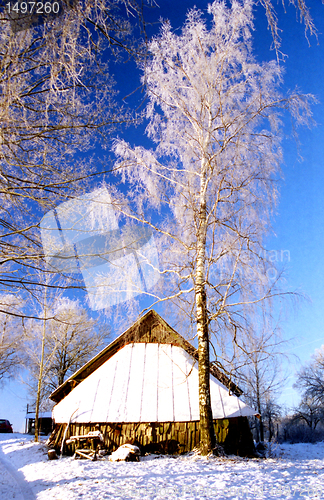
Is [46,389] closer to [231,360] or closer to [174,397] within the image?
[174,397]

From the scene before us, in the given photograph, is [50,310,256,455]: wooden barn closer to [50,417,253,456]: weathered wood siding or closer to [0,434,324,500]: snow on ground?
[50,417,253,456]: weathered wood siding

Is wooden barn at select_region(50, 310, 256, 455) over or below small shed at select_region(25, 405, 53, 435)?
over

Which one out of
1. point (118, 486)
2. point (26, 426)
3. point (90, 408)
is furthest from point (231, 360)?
point (26, 426)

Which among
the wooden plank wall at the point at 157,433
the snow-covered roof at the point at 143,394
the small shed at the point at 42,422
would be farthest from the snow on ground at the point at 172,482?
the small shed at the point at 42,422

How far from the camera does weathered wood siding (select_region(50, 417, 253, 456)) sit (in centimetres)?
916

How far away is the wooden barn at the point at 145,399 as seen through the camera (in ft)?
30.4

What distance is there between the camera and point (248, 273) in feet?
26.8

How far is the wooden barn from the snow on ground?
234 cm

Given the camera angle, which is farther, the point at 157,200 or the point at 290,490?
the point at 157,200

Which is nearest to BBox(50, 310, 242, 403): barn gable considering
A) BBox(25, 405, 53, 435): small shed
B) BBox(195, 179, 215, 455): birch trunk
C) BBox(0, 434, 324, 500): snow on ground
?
BBox(195, 179, 215, 455): birch trunk

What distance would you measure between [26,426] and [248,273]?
35.6 m

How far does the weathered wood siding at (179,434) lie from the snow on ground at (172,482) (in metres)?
2.31

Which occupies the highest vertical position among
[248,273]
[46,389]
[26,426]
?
[248,273]

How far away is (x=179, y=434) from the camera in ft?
30.3
